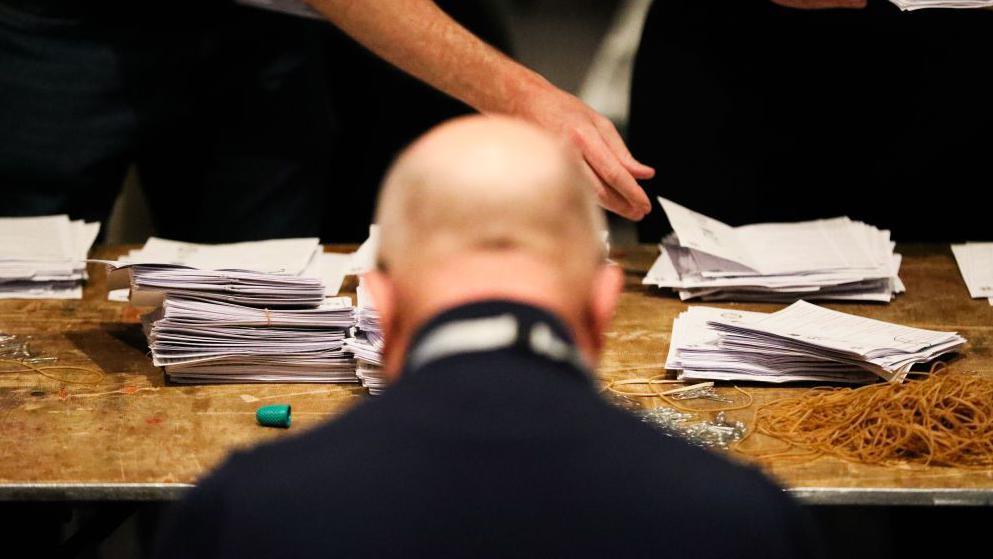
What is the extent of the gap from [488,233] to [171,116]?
7.01 feet

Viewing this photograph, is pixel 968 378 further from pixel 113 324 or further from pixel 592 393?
pixel 113 324

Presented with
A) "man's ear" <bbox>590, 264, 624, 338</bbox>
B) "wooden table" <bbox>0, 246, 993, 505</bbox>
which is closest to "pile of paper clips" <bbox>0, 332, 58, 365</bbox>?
"wooden table" <bbox>0, 246, 993, 505</bbox>

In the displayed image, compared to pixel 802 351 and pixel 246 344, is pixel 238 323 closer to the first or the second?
pixel 246 344

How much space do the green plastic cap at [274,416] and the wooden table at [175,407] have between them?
0.01 m

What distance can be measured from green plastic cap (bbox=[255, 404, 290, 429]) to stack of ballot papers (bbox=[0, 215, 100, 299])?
0.70 meters

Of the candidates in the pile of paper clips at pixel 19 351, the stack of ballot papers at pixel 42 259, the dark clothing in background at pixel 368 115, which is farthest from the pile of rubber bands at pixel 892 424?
the dark clothing in background at pixel 368 115

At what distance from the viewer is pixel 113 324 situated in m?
2.39

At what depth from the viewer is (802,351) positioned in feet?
7.09

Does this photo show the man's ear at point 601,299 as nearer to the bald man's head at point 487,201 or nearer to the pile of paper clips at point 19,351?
the bald man's head at point 487,201

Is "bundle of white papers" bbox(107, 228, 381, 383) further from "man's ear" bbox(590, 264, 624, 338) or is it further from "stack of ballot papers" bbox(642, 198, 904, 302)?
"man's ear" bbox(590, 264, 624, 338)

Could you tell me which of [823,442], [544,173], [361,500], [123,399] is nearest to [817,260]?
[823,442]

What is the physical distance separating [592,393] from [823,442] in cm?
105

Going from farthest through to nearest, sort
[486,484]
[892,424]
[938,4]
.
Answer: [938,4] → [892,424] → [486,484]

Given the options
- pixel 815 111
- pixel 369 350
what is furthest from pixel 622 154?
pixel 815 111
